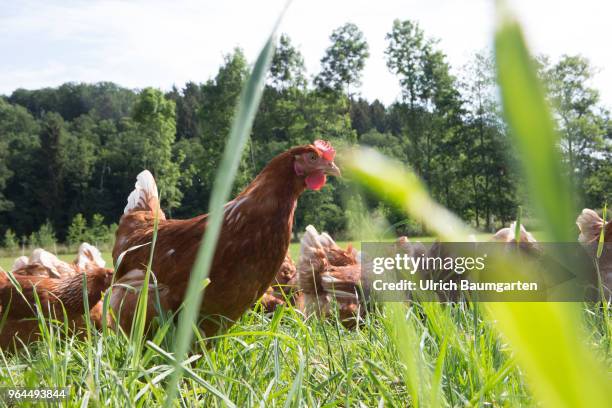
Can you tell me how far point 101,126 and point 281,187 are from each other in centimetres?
5450

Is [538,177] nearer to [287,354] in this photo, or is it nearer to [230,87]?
[287,354]

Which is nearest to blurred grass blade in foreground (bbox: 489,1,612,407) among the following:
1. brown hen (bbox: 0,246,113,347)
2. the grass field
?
the grass field

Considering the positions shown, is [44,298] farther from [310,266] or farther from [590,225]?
[590,225]

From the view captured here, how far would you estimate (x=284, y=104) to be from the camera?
31453mm

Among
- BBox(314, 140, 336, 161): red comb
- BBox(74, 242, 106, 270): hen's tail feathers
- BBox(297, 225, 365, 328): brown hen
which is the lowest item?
BBox(297, 225, 365, 328): brown hen

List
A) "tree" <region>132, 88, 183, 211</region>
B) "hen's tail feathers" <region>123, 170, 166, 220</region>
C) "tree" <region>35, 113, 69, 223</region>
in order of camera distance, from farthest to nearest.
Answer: "tree" <region>35, 113, 69, 223</region> → "tree" <region>132, 88, 183, 211</region> → "hen's tail feathers" <region>123, 170, 166, 220</region>

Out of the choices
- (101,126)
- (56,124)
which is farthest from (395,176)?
(101,126)

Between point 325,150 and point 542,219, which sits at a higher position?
point 325,150

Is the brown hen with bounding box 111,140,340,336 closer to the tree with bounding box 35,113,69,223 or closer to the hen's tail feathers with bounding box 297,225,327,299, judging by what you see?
the hen's tail feathers with bounding box 297,225,327,299

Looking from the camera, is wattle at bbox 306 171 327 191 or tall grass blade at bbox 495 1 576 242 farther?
wattle at bbox 306 171 327 191

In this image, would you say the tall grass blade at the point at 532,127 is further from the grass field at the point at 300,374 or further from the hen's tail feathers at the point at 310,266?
the hen's tail feathers at the point at 310,266

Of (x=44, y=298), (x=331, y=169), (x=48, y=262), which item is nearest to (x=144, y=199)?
(x=44, y=298)

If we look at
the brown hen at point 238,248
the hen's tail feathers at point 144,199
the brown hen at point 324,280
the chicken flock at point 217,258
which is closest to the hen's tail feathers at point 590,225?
the chicken flock at point 217,258

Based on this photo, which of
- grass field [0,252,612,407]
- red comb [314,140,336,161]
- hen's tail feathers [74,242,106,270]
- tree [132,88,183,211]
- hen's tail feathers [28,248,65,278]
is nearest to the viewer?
grass field [0,252,612,407]
